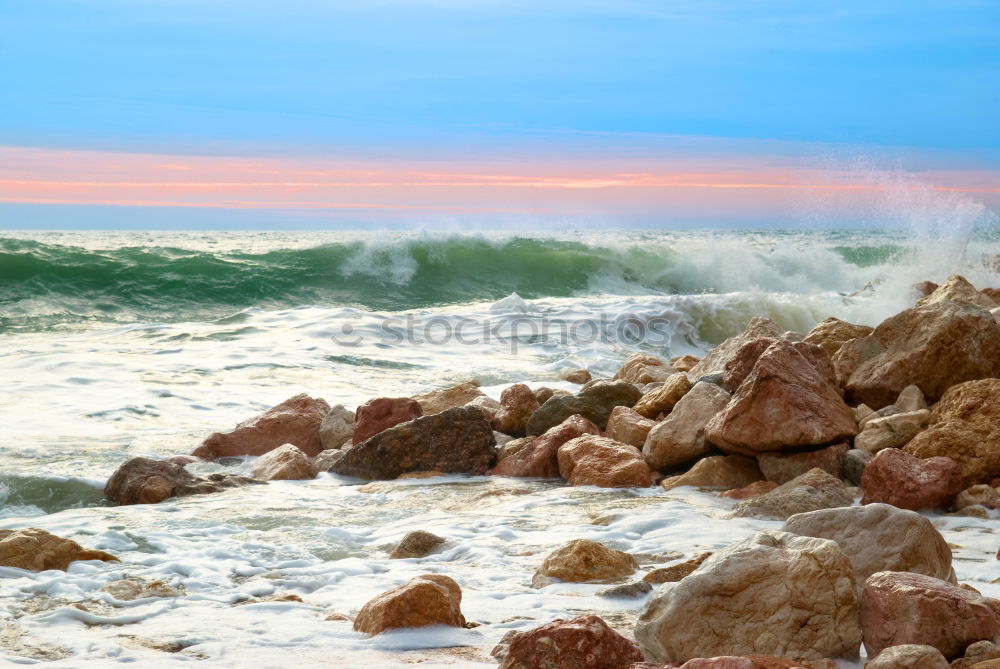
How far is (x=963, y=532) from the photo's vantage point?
3.98 metres

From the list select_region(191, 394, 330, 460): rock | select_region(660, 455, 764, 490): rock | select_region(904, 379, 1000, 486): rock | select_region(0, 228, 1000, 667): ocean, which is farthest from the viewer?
select_region(191, 394, 330, 460): rock

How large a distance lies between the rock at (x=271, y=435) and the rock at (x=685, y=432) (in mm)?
2542

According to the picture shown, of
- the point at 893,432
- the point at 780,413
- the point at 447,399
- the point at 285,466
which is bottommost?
the point at 285,466

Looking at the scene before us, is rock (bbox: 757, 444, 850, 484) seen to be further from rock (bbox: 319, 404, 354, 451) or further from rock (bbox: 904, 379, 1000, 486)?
rock (bbox: 319, 404, 354, 451)

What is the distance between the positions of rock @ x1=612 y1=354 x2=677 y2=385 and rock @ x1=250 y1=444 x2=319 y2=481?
2600 mm

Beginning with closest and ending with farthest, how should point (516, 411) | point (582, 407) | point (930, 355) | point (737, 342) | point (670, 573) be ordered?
point (670, 573)
point (930, 355)
point (582, 407)
point (516, 411)
point (737, 342)

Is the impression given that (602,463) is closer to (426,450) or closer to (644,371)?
(426,450)

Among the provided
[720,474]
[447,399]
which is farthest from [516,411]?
[720,474]

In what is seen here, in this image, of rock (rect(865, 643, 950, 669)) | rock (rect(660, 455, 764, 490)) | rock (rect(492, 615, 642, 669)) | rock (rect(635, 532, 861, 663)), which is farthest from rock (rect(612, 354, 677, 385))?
rock (rect(865, 643, 950, 669))

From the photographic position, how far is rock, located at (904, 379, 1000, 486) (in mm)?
4492

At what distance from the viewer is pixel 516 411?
664 cm

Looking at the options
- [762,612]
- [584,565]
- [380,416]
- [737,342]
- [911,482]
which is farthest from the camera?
[737,342]

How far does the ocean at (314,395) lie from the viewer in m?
3.25

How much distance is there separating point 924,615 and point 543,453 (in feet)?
10.8
